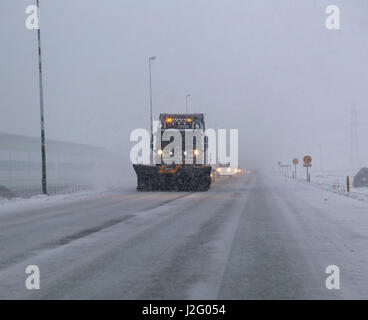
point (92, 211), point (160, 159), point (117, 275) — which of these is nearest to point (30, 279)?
point (117, 275)

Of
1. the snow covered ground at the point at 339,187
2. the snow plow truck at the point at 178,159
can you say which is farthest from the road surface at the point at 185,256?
the snow plow truck at the point at 178,159

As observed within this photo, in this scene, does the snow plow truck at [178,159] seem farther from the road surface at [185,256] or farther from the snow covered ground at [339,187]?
the road surface at [185,256]

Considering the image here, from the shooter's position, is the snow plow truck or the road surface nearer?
the road surface

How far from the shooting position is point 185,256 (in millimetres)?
6977

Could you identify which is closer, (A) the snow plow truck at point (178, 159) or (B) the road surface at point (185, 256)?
(B) the road surface at point (185, 256)

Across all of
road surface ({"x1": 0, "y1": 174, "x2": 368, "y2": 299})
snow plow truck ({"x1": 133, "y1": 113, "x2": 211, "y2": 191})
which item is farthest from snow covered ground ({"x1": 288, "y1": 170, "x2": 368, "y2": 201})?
road surface ({"x1": 0, "y1": 174, "x2": 368, "y2": 299})

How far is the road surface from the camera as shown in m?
5.02

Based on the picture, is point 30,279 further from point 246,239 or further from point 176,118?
point 176,118

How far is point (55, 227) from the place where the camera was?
34.8 feet

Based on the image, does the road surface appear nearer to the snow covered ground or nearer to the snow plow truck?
the snow covered ground

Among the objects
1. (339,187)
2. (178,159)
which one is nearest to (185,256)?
(178,159)

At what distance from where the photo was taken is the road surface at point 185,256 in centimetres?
502

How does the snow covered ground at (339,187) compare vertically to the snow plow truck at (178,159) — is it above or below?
below
